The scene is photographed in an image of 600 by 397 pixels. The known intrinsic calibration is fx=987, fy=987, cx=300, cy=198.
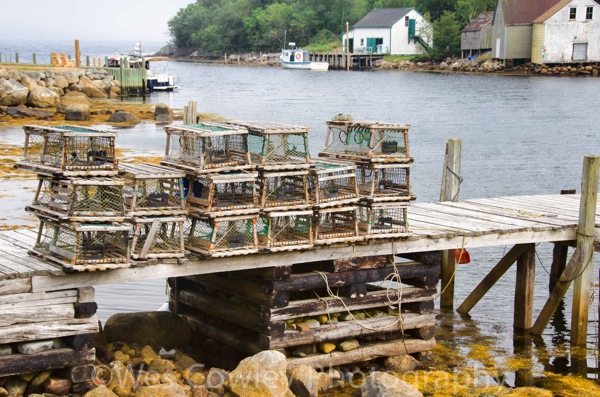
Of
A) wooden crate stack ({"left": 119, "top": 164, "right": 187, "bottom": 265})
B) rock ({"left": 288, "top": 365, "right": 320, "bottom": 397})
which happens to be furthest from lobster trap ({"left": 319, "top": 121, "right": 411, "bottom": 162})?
rock ({"left": 288, "top": 365, "right": 320, "bottom": 397})

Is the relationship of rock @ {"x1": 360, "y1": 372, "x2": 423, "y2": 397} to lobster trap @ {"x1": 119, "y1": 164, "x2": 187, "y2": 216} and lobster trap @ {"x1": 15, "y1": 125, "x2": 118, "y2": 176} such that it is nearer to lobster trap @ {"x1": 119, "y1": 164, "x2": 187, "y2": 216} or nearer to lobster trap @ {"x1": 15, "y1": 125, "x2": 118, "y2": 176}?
lobster trap @ {"x1": 119, "y1": 164, "x2": 187, "y2": 216}

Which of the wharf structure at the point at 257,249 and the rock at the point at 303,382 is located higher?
the wharf structure at the point at 257,249

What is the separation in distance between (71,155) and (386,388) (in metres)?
4.46

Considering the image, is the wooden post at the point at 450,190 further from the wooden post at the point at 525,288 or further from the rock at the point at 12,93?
the rock at the point at 12,93

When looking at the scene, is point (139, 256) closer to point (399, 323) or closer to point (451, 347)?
point (399, 323)

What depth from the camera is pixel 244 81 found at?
3743 inches

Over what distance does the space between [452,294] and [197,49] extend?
159098mm

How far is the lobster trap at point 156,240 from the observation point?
36.5ft

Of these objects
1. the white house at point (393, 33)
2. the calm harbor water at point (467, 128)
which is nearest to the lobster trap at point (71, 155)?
the calm harbor water at point (467, 128)

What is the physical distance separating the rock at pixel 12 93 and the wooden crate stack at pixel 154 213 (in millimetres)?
33043

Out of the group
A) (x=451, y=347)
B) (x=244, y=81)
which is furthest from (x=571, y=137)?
(x=244, y=81)

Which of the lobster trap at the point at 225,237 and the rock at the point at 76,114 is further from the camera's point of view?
the rock at the point at 76,114

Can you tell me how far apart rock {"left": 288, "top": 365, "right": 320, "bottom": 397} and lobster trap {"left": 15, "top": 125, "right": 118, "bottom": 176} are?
3155 mm

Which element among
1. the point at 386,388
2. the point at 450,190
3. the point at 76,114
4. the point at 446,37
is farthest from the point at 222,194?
the point at 446,37
